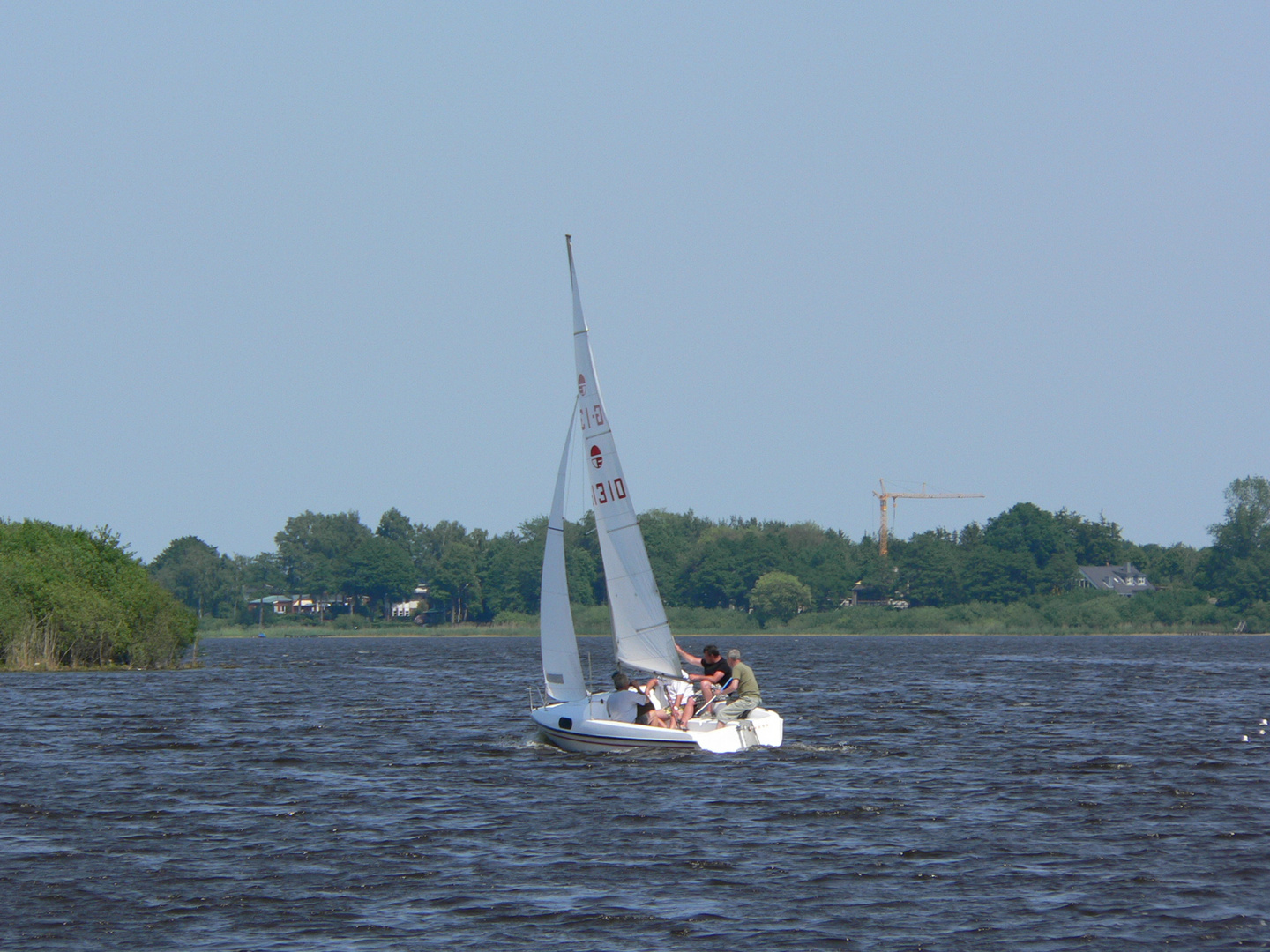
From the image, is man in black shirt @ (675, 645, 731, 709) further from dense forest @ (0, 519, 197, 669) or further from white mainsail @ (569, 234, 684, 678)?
dense forest @ (0, 519, 197, 669)

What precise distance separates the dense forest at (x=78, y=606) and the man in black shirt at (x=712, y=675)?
42019 millimetres

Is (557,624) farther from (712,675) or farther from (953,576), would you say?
(953,576)

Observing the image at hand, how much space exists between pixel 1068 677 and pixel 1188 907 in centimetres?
5243

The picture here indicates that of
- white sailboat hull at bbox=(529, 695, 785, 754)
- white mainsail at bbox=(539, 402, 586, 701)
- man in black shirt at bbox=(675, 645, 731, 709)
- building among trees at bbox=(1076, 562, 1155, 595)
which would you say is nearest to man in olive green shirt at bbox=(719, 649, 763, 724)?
white sailboat hull at bbox=(529, 695, 785, 754)

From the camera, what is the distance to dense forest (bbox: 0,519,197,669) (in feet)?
212

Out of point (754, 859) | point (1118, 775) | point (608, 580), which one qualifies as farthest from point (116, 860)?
point (1118, 775)

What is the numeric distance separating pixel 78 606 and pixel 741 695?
43.7 m

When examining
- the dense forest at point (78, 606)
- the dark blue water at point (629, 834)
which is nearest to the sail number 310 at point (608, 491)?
the dark blue water at point (629, 834)

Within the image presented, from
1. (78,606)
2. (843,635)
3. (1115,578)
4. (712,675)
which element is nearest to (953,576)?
(843,635)

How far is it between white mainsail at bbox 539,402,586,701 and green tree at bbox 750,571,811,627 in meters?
139

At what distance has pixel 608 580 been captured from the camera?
31.1 metres

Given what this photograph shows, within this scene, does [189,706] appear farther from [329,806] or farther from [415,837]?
[415,837]

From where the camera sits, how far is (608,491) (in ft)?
102

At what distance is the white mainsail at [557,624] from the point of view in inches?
1288
